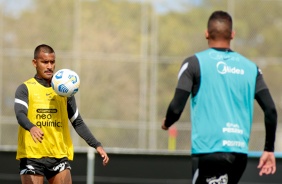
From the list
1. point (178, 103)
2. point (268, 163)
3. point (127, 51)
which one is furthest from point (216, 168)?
point (127, 51)

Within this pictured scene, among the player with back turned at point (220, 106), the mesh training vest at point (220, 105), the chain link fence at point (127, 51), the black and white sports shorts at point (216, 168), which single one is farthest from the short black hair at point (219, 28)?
the chain link fence at point (127, 51)

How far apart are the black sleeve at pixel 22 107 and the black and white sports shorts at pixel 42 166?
0.54m

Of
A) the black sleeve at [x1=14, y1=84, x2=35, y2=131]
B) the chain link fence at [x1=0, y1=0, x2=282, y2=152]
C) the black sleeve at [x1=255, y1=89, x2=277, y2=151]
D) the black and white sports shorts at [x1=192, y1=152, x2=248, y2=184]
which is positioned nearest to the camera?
the black and white sports shorts at [x1=192, y1=152, x2=248, y2=184]

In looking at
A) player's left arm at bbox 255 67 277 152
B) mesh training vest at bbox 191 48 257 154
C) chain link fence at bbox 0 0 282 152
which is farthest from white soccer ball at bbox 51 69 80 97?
chain link fence at bbox 0 0 282 152

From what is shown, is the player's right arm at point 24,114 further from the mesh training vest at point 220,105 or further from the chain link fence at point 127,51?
the chain link fence at point 127,51

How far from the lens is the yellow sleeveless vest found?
330 inches

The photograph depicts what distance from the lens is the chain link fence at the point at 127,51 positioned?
21.1 metres

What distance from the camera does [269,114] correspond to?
21.9 ft

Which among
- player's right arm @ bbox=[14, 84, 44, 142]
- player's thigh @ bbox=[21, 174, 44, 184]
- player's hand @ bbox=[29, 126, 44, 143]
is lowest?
player's thigh @ bbox=[21, 174, 44, 184]

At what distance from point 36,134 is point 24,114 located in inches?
20.3

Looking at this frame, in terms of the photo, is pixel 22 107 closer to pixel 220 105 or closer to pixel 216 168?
pixel 220 105

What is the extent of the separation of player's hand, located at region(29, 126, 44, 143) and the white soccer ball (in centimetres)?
71

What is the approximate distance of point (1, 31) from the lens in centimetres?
2214

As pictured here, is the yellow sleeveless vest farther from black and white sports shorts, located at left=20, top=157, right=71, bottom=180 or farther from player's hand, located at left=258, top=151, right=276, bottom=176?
player's hand, located at left=258, top=151, right=276, bottom=176
